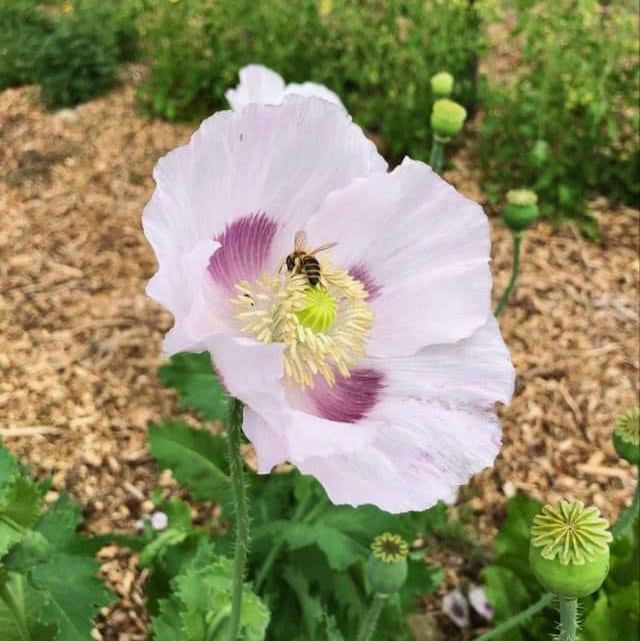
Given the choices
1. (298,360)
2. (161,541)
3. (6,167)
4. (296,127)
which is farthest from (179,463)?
(6,167)

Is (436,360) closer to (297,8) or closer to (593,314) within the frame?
(593,314)

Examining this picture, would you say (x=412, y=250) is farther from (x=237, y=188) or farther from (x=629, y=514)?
(x=629, y=514)

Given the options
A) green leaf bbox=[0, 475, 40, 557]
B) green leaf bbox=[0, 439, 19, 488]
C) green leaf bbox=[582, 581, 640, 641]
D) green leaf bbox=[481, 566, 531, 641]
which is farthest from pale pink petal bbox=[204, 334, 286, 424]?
green leaf bbox=[481, 566, 531, 641]

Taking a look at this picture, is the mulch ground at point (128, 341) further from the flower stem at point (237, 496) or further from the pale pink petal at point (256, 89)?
the pale pink petal at point (256, 89)

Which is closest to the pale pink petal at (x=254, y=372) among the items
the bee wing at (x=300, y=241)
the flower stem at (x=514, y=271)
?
the bee wing at (x=300, y=241)

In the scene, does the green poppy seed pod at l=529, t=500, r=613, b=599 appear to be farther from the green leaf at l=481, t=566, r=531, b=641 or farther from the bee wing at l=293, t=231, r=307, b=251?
the green leaf at l=481, t=566, r=531, b=641
